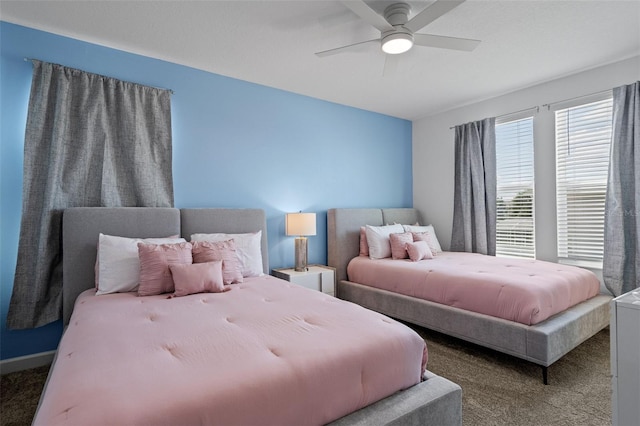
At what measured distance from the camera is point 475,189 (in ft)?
14.2

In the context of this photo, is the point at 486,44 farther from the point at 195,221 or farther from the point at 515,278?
the point at 195,221

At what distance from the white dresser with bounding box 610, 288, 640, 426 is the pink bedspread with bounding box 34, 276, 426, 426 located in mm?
782

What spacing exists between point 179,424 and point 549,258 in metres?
4.09

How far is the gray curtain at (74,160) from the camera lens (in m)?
2.51

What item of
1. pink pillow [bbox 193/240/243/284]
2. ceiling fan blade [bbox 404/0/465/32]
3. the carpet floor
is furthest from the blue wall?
ceiling fan blade [bbox 404/0/465/32]

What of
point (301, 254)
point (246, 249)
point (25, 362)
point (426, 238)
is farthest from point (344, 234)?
point (25, 362)

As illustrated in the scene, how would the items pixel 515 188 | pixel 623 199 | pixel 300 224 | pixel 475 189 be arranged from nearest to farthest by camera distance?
pixel 623 199 → pixel 300 224 → pixel 515 188 → pixel 475 189

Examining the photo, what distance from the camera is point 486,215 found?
4.26 meters

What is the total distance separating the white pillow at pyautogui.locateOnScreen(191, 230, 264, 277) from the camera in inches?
116

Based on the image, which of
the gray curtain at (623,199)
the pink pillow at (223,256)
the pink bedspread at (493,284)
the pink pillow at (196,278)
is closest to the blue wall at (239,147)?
the pink pillow at (223,256)

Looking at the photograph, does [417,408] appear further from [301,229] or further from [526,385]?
[301,229]

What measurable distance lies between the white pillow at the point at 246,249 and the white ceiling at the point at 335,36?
1.66 meters

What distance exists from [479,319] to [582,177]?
2150 millimetres

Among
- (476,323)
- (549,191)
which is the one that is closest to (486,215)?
(549,191)
